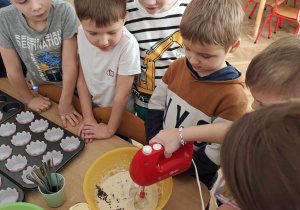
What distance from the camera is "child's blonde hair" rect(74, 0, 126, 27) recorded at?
91 centimetres

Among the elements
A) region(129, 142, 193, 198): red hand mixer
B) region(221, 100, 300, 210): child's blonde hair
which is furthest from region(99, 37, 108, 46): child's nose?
region(221, 100, 300, 210): child's blonde hair

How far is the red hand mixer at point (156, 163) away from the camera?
65 centimetres

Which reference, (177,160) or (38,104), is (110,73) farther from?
(177,160)

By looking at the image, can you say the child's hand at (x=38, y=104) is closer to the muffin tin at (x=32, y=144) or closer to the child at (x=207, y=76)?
the muffin tin at (x=32, y=144)

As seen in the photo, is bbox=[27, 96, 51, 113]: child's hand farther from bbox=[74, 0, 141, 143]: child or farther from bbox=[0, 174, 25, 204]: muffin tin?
bbox=[0, 174, 25, 204]: muffin tin

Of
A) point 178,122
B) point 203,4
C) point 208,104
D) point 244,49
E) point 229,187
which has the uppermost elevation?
point 203,4

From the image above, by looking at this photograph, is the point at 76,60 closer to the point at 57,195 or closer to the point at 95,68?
the point at 95,68

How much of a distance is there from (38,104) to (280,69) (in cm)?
95

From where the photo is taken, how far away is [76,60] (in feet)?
3.88

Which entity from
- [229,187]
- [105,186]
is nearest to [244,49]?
[105,186]

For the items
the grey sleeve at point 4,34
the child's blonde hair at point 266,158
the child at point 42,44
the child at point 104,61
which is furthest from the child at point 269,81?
the grey sleeve at point 4,34

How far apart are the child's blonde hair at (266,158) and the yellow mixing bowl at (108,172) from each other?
1.28ft

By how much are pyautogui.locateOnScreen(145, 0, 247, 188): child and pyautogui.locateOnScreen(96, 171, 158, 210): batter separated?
0.53 ft

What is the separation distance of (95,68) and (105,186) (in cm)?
52
